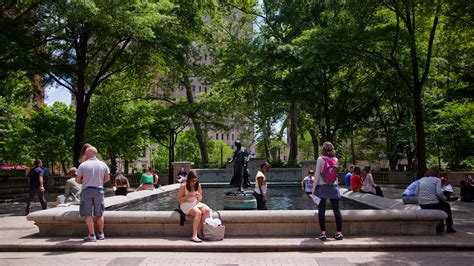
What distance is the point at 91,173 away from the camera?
9.17 m

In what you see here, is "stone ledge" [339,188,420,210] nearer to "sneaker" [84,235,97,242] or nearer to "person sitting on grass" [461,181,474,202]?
"person sitting on grass" [461,181,474,202]

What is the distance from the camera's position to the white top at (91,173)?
9.17 m

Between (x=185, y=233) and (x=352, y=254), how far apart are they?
3582 millimetres

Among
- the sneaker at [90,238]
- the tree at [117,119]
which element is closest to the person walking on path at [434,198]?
the sneaker at [90,238]

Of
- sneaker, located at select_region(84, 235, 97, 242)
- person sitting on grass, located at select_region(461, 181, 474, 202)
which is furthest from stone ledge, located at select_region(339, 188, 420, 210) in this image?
sneaker, located at select_region(84, 235, 97, 242)

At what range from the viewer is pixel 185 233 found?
9.80 meters

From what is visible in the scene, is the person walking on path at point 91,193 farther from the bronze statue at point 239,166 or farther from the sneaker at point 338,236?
the bronze statue at point 239,166

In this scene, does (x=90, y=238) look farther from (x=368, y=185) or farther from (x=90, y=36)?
(x=90, y=36)

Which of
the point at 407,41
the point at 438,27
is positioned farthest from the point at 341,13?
the point at 407,41

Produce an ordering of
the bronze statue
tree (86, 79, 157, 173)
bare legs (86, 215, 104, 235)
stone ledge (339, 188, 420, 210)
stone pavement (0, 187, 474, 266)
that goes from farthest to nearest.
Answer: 1. tree (86, 79, 157, 173)
2. the bronze statue
3. stone ledge (339, 188, 420, 210)
4. bare legs (86, 215, 104, 235)
5. stone pavement (0, 187, 474, 266)

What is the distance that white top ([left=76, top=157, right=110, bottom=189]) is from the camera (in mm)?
9172

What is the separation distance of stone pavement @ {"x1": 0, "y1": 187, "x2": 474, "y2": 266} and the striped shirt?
0.86 meters

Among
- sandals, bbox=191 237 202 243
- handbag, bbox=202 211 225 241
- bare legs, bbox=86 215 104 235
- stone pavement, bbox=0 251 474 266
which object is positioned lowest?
stone pavement, bbox=0 251 474 266

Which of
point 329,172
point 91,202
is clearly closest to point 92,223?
point 91,202
